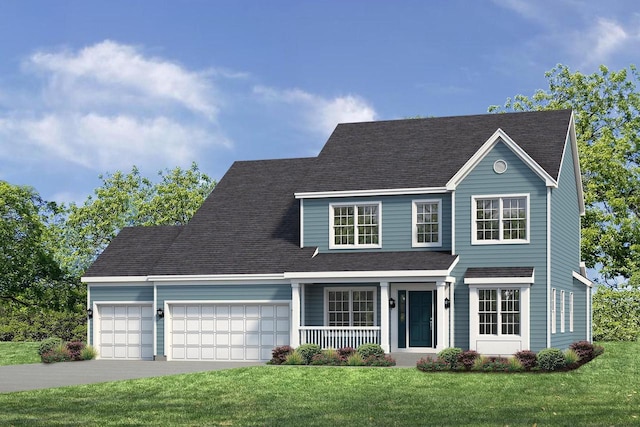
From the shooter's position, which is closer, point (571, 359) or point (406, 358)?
point (571, 359)

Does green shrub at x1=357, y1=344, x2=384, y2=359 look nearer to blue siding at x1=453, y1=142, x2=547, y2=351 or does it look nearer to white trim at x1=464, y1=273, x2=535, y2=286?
blue siding at x1=453, y1=142, x2=547, y2=351

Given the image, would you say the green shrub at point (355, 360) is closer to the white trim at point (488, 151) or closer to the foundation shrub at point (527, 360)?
the foundation shrub at point (527, 360)

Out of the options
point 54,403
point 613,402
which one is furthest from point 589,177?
point 54,403

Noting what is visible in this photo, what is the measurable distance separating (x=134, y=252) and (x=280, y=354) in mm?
10578

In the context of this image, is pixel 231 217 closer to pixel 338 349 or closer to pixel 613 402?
pixel 338 349

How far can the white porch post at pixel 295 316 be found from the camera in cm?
3572

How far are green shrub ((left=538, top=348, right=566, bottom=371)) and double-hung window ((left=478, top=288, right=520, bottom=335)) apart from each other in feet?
12.3

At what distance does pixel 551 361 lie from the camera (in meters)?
30.6

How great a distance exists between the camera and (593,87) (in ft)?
191

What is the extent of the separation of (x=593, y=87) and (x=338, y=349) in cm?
Result: 3134

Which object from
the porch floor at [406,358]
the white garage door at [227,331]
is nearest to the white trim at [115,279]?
the white garage door at [227,331]

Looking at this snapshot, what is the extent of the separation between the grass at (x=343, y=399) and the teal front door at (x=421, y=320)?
18.8 feet

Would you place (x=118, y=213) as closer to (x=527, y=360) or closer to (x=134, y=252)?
(x=134, y=252)

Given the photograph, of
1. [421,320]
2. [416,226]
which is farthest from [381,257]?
[421,320]
